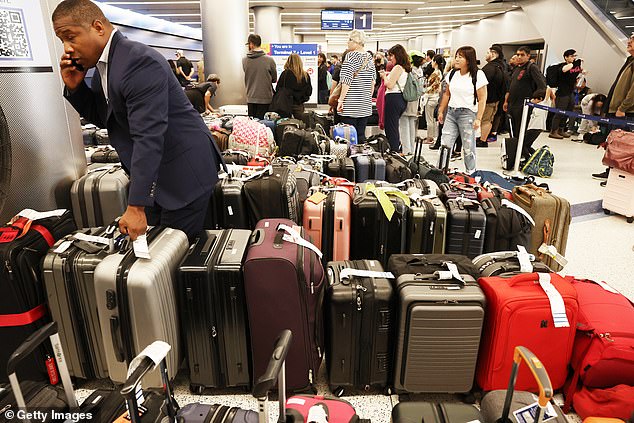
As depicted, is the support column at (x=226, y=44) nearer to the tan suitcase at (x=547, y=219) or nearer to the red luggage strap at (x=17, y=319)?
the tan suitcase at (x=547, y=219)

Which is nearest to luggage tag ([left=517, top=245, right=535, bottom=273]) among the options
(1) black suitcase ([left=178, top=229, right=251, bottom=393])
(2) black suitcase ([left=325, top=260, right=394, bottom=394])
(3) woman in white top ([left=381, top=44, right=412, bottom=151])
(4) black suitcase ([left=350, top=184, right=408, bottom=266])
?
(2) black suitcase ([left=325, top=260, right=394, bottom=394])

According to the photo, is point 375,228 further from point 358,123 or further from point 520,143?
point 520,143

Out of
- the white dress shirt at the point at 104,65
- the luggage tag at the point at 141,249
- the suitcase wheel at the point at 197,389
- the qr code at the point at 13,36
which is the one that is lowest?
the suitcase wheel at the point at 197,389

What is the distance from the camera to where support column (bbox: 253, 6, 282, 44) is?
1572 cm

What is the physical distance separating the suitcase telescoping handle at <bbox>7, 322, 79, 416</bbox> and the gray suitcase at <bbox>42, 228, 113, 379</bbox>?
79cm

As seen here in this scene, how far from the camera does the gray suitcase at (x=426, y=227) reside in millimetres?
2842

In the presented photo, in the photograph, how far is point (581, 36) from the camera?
12914 millimetres

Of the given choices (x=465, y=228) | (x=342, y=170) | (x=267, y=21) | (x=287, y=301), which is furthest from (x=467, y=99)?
(x=267, y=21)

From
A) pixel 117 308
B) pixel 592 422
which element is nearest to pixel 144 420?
pixel 117 308

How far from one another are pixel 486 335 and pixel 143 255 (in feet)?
5.32

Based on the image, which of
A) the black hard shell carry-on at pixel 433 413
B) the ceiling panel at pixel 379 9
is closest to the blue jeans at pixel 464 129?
the black hard shell carry-on at pixel 433 413

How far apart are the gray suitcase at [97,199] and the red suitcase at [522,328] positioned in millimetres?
2169

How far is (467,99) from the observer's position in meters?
5.18

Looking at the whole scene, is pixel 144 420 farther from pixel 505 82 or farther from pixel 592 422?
Result: pixel 505 82
